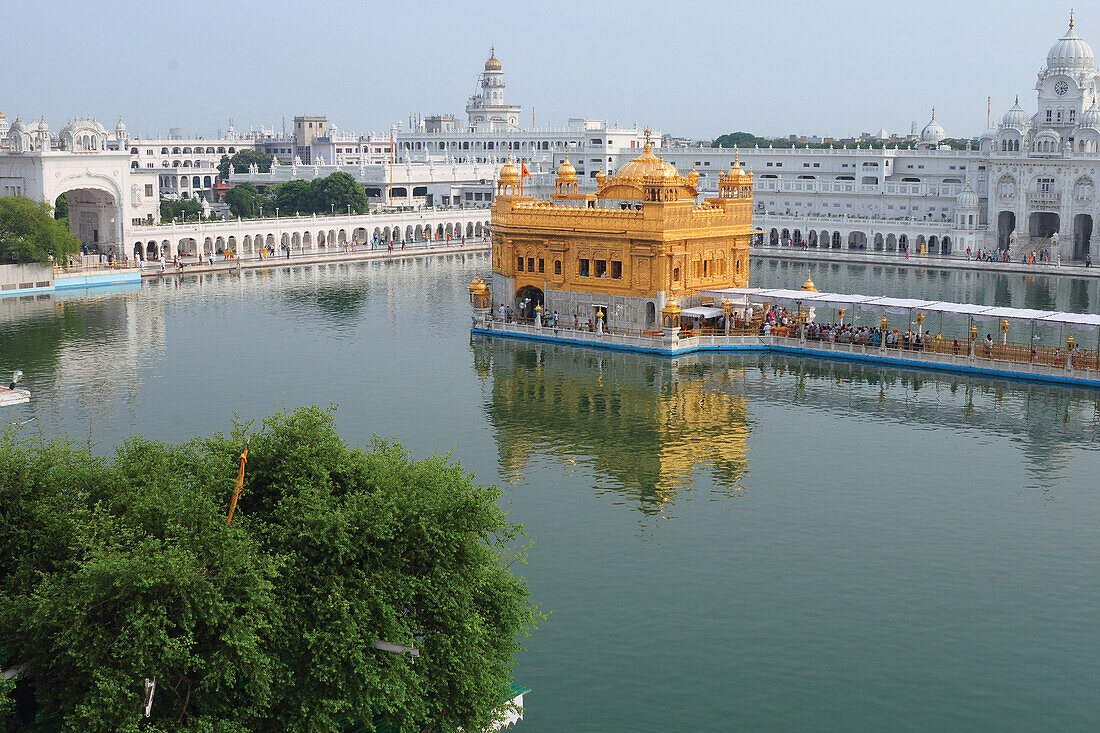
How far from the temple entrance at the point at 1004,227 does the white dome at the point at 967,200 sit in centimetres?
199

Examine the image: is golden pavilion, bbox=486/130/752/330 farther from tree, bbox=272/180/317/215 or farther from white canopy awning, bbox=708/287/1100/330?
tree, bbox=272/180/317/215

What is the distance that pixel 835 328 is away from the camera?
1770 inches

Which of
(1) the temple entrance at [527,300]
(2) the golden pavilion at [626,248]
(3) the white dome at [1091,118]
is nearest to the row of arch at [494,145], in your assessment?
(3) the white dome at [1091,118]

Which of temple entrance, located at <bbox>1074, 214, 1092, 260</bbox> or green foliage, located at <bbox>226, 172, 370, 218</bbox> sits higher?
green foliage, located at <bbox>226, 172, 370, 218</bbox>

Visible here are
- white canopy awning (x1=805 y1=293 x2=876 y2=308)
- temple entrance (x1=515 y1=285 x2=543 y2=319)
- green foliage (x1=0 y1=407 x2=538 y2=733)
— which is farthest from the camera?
temple entrance (x1=515 y1=285 x2=543 y2=319)

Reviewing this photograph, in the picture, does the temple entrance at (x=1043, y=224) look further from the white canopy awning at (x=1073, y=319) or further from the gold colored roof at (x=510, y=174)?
the gold colored roof at (x=510, y=174)

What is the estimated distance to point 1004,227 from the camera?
82438mm

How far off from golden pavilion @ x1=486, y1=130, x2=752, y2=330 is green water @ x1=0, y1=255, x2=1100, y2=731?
3263 millimetres

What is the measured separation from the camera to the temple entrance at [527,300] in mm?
50250

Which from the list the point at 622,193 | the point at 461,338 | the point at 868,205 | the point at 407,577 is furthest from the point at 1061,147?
the point at 407,577

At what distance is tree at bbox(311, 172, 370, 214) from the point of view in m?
93.8

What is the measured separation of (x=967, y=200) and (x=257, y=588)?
74838mm

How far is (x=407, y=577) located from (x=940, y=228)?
7295cm

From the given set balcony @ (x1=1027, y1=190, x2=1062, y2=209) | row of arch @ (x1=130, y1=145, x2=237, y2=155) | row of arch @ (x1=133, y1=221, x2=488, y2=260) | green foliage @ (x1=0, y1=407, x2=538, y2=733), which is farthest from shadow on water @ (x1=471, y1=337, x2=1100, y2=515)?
row of arch @ (x1=130, y1=145, x2=237, y2=155)
